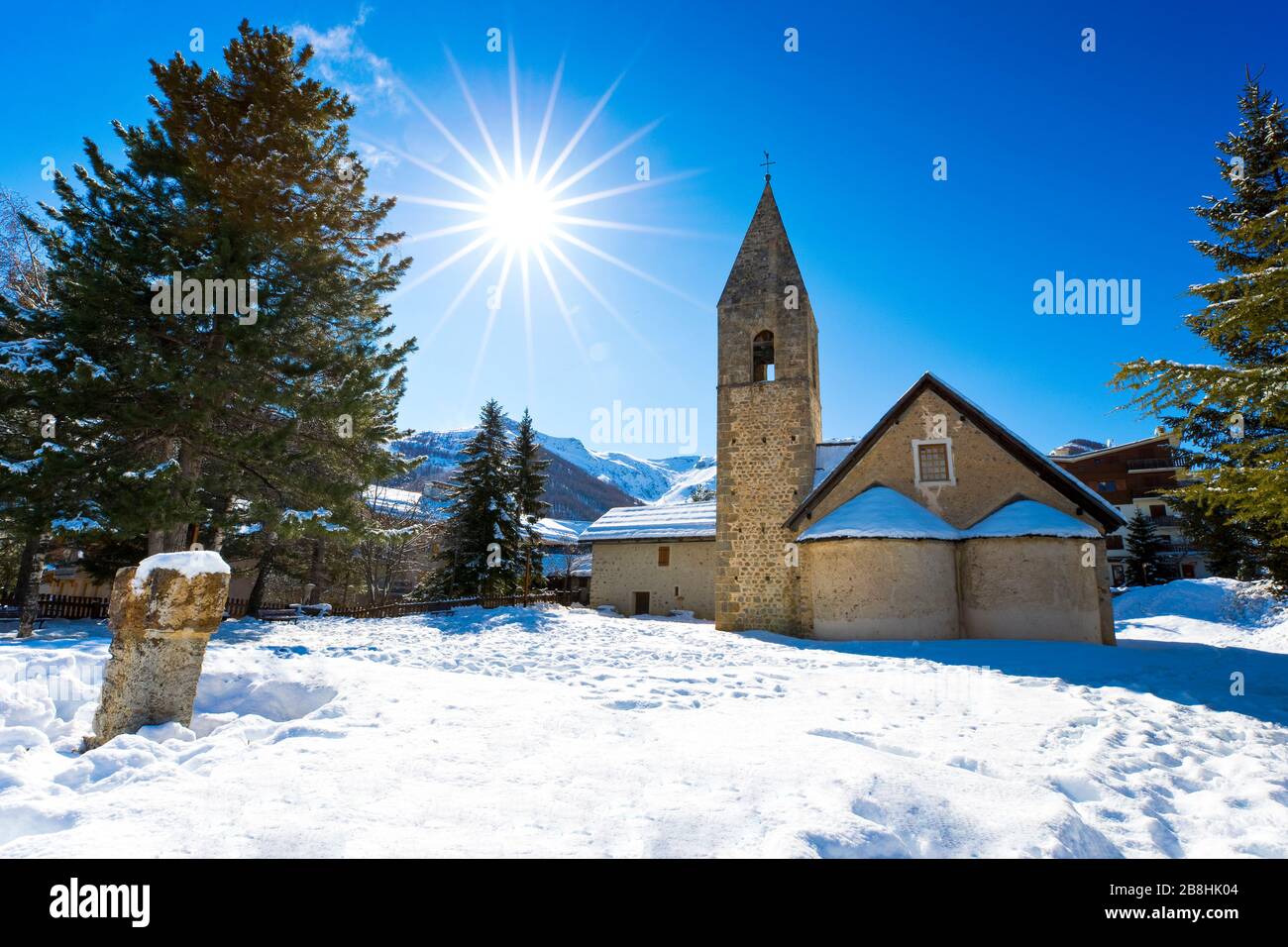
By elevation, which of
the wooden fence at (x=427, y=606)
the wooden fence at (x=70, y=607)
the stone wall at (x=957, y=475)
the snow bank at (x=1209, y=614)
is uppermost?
the stone wall at (x=957, y=475)

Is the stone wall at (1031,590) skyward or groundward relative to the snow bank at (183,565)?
groundward

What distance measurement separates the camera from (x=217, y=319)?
14.1 metres

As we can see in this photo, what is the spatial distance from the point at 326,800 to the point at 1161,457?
185 feet

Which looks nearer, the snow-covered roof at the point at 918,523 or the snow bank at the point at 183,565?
the snow bank at the point at 183,565

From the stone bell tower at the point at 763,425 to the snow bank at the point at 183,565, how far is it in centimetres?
1640

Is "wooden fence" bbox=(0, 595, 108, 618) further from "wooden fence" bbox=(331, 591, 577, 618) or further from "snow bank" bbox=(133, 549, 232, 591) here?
"snow bank" bbox=(133, 549, 232, 591)

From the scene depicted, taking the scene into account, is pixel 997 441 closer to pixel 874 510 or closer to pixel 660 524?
pixel 874 510

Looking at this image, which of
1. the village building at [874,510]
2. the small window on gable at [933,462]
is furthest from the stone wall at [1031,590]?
the small window on gable at [933,462]

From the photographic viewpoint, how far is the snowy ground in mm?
2854

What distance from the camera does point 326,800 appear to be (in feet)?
10.3

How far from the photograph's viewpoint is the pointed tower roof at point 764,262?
2181cm

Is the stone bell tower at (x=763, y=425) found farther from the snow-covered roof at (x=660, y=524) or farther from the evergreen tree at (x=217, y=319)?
the evergreen tree at (x=217, y=319)

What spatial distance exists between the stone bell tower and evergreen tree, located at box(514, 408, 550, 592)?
11841 mm

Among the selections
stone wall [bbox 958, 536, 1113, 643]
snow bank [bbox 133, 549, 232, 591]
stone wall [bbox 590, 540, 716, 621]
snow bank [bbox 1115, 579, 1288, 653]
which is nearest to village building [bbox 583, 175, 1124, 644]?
stone wall [bbox 958, 536, 1113, 643]
